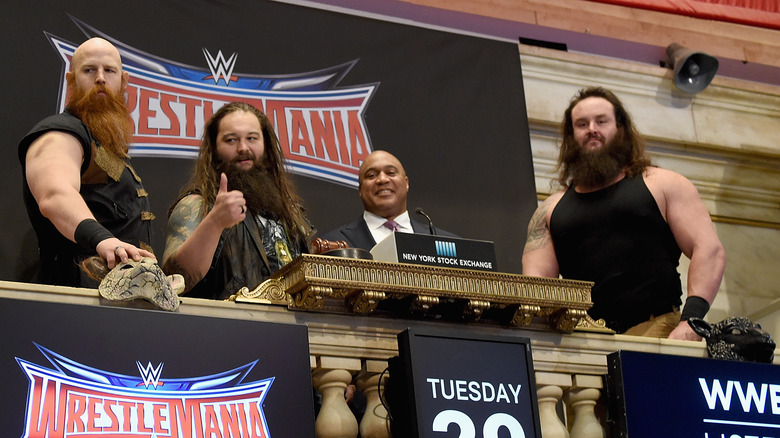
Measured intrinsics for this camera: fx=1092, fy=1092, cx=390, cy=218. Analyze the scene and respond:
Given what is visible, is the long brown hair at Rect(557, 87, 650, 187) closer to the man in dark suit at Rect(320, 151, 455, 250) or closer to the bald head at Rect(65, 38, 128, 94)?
the man in dark suit at Rect(320, 151, 455, 250)

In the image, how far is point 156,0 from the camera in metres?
4.51

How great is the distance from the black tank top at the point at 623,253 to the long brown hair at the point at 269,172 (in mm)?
857

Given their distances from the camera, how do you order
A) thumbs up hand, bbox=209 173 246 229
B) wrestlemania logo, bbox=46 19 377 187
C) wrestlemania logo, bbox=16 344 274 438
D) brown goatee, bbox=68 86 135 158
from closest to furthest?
wrestlemania logo, bbox=16 344 274 438 < thumbs up hand, bbox=209 173 246 229 < brown goatee, bbox=68 86 135 158 < wrestlemania logo, bbox=46 19 377 187

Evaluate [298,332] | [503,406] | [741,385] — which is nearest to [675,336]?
[741,385]

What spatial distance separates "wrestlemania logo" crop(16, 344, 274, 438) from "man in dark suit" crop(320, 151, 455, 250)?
1520 millimetres

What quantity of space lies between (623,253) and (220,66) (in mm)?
2000

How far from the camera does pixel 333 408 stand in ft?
7.63

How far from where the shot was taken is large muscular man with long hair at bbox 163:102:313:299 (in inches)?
110

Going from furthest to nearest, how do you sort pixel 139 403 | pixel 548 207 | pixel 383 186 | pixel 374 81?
1. pixel 374 81
2. pixel 383 186
3. pixel 548 207
4. pixel 139 403

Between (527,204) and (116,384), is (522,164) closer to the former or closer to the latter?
(527,204)

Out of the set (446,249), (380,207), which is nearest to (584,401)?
(446,249)

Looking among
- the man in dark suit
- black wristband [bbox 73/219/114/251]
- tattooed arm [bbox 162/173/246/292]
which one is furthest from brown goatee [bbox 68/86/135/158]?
the man in dark suit

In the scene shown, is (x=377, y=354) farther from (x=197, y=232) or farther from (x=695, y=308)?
(x=695, y=308)

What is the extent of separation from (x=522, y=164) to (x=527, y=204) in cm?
21
